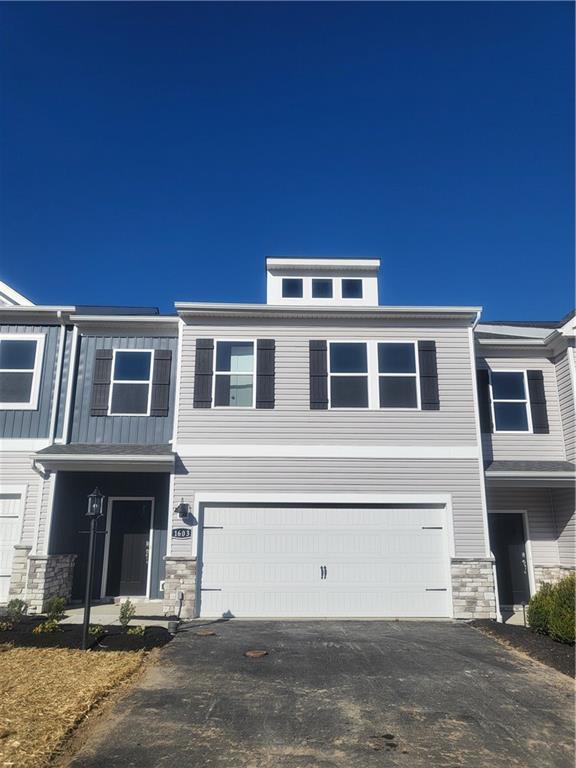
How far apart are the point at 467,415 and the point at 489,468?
126cm

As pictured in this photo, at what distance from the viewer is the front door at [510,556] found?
11922 mm

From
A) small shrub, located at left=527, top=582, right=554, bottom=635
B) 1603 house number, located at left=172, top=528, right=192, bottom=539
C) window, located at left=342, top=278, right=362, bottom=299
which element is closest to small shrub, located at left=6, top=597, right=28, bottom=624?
1603 house number, located at left=172, top=528, right=192, bottom=539

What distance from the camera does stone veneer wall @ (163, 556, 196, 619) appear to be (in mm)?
10133

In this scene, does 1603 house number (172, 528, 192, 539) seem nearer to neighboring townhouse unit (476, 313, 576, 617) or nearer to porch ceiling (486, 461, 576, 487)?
porch ceiling (486, 461, 576, 487)

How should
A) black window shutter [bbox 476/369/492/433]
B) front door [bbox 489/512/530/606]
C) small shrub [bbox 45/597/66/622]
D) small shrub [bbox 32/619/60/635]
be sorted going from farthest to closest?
1. black window shutter [bbox 476/369/492/433]
2. front door [bbox 489/512/530/606]
3. small shrub [bbox 45/597/66/622]
4. small shrub [bbox 32/619/60/635]

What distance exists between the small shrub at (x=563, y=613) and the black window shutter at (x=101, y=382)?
9.61m

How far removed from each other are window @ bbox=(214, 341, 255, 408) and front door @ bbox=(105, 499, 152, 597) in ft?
11.0

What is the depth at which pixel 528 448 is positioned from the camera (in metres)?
12.1

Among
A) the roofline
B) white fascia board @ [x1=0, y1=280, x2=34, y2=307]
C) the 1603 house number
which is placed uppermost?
white fascia board @ [x1=0, y1=280, x2=34, y2=307]

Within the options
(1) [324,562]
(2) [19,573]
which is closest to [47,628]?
(2) [19,573]

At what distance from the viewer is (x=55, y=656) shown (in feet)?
23.8

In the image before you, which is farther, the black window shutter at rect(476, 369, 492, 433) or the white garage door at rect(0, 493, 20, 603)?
the black window shutter at rect(476, 369, 492, 433)

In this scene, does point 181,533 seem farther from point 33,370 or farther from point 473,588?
point 473,588

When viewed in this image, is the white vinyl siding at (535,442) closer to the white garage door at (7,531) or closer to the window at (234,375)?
the window at (234,375)
